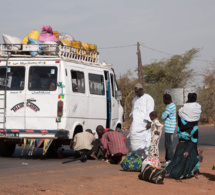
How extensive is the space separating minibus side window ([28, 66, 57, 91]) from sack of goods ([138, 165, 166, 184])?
424cm

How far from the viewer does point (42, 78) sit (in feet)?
43.8

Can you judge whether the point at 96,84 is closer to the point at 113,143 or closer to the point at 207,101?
the point at 113,143

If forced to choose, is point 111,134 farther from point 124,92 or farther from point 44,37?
point 124,92

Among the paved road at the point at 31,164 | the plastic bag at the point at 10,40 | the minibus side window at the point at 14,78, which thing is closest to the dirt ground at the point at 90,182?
→ the paved road at the point at 31,164

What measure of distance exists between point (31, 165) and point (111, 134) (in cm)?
189

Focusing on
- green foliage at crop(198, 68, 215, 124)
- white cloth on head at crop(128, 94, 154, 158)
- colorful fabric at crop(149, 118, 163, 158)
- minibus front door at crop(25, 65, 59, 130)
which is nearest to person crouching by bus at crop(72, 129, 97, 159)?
minibus front door at crop(25, 65, 59, 130)

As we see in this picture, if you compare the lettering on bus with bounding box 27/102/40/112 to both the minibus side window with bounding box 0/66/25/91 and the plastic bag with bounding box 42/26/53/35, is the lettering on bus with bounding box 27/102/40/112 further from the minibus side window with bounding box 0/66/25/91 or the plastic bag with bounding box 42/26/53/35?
the plastic bag with bounding box 42/26/53/35

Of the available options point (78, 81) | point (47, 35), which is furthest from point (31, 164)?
point (47, 35)

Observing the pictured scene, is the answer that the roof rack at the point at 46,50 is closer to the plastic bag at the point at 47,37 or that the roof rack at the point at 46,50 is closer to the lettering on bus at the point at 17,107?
the plastic bag at the point at 47,37

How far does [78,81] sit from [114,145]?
228cm

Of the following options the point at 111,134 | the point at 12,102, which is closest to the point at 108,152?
the point at 111,134

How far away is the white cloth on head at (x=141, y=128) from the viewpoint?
1182cm

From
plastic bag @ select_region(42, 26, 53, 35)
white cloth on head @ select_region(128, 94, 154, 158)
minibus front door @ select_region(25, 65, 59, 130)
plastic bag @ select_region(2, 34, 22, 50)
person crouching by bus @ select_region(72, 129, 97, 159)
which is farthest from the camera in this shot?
plastic bag @ select_region(42, 26, 53, 35)

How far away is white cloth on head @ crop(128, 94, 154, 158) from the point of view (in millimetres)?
11821
